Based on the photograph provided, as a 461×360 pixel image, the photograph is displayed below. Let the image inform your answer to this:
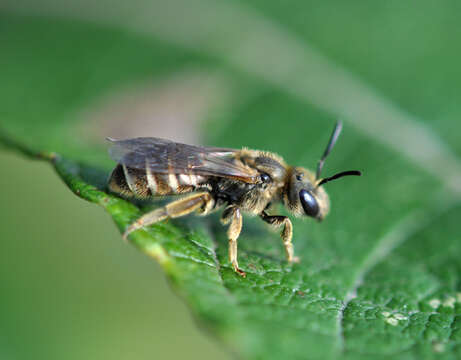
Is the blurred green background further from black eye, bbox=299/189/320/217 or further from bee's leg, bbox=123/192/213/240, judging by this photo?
black eye, bbox=299/189/320/217

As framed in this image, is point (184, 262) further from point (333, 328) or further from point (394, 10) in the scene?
point (394, 10)

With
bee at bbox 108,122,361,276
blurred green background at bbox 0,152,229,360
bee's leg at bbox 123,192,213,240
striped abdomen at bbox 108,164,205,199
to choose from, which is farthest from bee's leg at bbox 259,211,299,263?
blurred green background at bbox 0,152,229,360

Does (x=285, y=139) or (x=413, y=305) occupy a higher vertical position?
(x=285, y=139)

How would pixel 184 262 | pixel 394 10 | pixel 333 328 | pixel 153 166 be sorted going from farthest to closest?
pixel 394 10 → pixel 153 166 → pixel 184 262 → pixel 333 328

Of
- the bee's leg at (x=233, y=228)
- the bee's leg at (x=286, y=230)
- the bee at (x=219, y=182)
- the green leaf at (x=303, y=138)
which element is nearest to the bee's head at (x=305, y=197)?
the bee at (x=219, y=182)

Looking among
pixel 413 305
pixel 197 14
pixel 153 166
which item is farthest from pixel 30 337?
pixel 197 14

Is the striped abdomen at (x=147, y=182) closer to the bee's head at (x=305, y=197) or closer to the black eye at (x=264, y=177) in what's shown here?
the black eye at (x=264, y=177)
